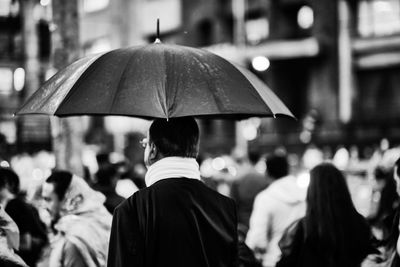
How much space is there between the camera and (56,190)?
5.10 m

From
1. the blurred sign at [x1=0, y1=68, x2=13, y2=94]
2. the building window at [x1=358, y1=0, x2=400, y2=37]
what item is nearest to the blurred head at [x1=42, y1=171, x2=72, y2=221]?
the building window at [x1=358, y1=0, x2=400, y2=37]

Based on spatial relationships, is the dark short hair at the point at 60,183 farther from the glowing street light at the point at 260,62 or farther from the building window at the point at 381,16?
the building window at the point at 381,16

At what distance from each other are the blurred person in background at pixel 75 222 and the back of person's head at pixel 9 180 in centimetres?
74

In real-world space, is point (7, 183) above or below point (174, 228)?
below

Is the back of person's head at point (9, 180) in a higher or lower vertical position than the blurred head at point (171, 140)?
lower

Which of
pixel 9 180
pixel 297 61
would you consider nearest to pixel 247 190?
pixel 9 180

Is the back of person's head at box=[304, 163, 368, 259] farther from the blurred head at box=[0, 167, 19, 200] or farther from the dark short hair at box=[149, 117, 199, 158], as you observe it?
the blurred head at box=[0, 167, 19, 200]

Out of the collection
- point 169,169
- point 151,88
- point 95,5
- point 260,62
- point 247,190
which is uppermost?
point 95,5

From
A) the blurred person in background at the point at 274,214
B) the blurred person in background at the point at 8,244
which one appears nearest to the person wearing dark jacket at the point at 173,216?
the blurred person in background at the point at 8,244

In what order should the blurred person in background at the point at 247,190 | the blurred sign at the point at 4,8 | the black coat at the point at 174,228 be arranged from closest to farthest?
the black coat at the point at 174,228
the blurred person in background at the point at 247,190
the blurred sign at the point at 4,8

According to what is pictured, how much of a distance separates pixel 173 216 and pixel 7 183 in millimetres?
2802

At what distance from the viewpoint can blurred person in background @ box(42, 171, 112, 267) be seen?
4.77 metres

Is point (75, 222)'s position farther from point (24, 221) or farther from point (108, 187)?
point (108, 187)

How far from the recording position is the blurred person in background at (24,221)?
5.71 m
